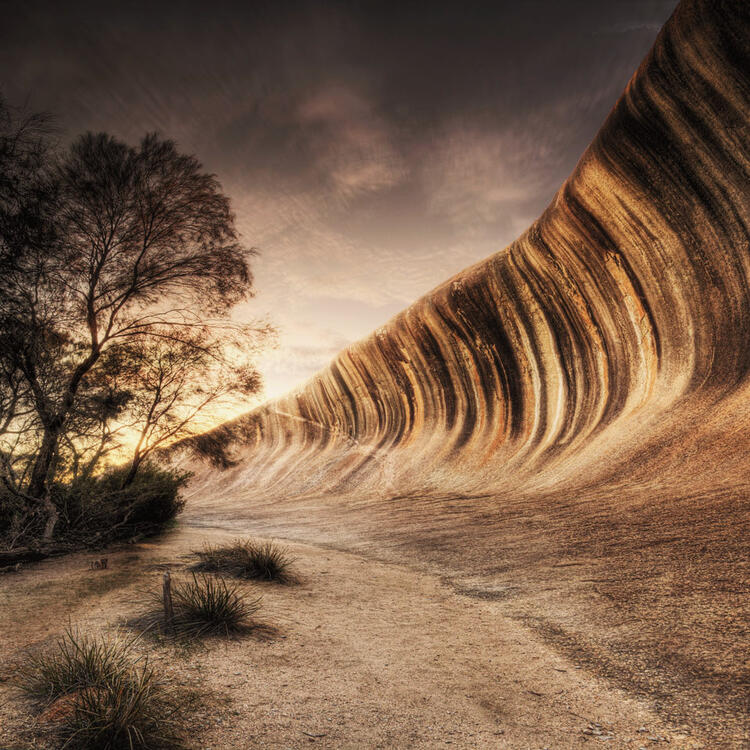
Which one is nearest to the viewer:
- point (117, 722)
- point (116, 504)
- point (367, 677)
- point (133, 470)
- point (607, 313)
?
point (117, 722)

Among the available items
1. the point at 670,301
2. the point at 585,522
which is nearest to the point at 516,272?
the point at 670,301

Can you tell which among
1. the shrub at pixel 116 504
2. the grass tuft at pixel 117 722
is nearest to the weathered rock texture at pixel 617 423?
the shrub at pixel 116 504

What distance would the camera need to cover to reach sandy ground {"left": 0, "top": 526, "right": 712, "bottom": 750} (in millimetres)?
2342

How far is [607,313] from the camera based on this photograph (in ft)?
36.7

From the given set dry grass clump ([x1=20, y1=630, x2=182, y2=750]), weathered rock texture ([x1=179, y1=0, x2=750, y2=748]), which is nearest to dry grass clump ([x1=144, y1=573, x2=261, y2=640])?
dry grass clump ([x1=20, y1=630, x2=182, y2=750])

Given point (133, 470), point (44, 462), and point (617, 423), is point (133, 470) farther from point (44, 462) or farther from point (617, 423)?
point (617, 423)

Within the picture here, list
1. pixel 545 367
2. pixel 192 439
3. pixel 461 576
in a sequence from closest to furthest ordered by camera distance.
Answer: pixel 461 576, pixel 192 439, pixel 545 367

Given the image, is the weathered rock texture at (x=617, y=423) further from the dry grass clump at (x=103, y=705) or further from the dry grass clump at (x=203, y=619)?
the dry grass clump at (x=203, y=619)

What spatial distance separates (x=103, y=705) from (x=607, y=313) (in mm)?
12266

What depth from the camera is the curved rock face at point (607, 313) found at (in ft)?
25.8

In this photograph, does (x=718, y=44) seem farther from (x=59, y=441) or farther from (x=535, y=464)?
(x=59, y=441)

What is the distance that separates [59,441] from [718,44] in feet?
43.0

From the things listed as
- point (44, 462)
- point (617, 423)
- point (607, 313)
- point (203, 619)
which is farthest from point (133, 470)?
point (607, 313)

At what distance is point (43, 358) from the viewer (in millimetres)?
6754
